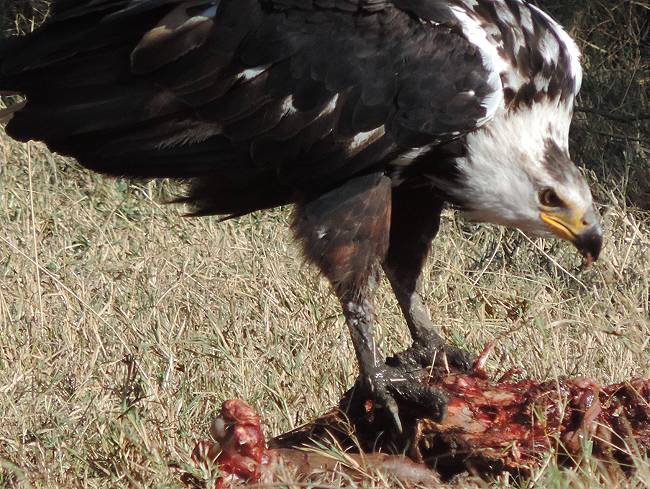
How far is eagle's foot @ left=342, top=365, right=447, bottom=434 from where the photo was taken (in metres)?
4.07

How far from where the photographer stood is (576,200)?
430cm

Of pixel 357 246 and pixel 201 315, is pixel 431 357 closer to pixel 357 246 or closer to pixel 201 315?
pixel 357 246

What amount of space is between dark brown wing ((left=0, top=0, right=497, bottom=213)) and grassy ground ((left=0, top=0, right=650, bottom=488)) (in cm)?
45

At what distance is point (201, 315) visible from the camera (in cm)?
514

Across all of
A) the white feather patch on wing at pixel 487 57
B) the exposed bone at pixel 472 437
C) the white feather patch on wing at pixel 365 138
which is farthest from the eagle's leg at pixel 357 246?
the white feather patch on wing at pixel 487 57

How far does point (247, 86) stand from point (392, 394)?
1.15 meters

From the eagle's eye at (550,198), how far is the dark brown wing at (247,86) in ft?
1.16

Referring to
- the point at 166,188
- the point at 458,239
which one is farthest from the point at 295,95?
the point at 166,188

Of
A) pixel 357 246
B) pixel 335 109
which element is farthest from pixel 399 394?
pixel 335 109

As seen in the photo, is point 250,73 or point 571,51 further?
point 571,51

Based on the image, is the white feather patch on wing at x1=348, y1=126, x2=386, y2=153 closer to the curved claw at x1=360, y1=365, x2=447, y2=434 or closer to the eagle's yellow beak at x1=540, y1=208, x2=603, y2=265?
the eagle's yellow beak at x1=540, y1=208, x2=603, y2=265

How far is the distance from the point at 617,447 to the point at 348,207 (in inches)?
48.0

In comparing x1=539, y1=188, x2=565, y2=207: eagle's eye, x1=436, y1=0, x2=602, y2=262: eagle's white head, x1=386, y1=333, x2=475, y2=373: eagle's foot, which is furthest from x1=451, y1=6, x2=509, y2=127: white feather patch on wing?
x1=386, y1=333, x2=475, y2=373: eagle's foot

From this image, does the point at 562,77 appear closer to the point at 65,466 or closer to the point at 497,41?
the point at 497,41
